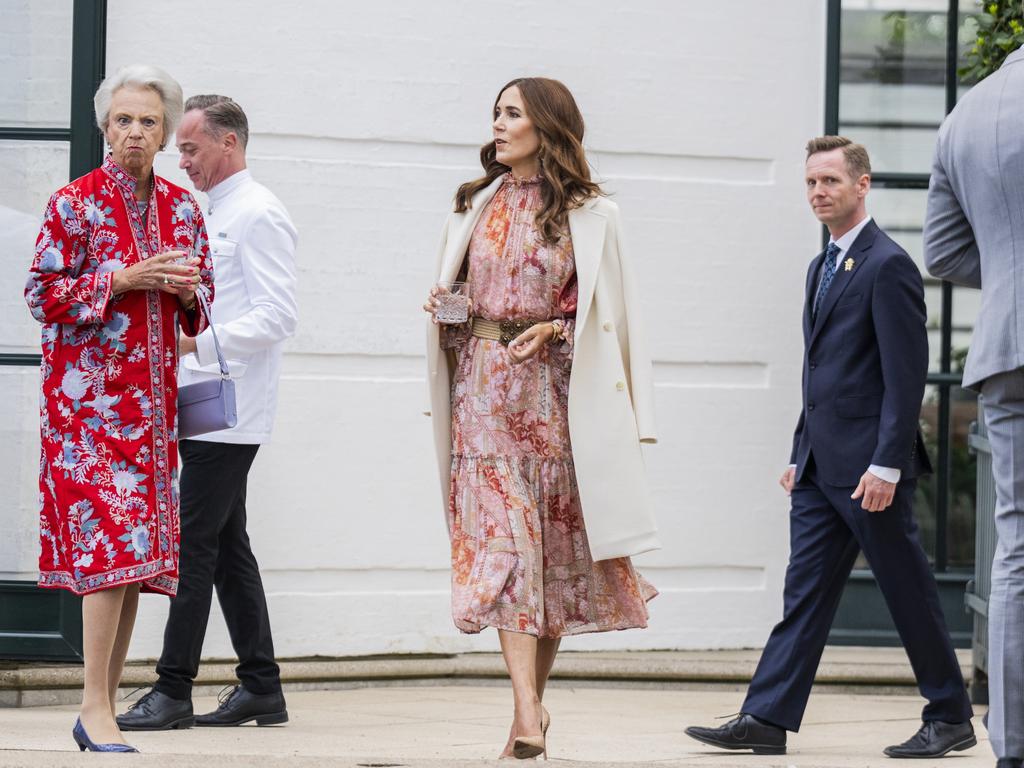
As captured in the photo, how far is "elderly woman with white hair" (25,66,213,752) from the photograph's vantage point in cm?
445

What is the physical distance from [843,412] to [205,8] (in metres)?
2.91

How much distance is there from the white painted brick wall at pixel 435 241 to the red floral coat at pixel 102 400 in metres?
1.91

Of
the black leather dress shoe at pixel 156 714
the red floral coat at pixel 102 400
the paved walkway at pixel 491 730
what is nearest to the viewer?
the red floral coat at pixel 102 400

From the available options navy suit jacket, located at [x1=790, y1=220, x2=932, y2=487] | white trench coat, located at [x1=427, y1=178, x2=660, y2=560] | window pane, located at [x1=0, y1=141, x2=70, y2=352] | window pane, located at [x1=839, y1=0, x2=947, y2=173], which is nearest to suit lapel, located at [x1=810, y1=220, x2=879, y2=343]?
navy suit jacket, located at [x1=790, y1=220, x2=932, y2=487]

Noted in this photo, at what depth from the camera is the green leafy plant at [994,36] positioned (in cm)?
→ 691

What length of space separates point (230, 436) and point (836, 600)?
76.0 inches

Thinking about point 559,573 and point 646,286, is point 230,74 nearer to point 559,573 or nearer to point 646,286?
point 646,286

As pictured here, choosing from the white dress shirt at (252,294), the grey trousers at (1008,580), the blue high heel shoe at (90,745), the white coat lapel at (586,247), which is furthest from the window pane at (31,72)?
the grey trousers at (1008,580)

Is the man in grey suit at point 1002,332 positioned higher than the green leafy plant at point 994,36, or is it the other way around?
the green leafy plant at point 994,36

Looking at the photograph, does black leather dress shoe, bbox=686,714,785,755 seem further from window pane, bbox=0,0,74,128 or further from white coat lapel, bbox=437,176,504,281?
window pane, bbox=0,0,74,128

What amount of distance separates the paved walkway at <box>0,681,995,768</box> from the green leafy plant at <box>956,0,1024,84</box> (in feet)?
8.28

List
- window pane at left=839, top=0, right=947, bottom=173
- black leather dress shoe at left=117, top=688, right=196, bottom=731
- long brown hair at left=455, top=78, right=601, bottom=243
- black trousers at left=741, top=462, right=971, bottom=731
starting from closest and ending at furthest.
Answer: long brown hair at left=455, top=78, right=601, bottom=243
black trousers at left=741, top=462, right=971, bottom=731
black leather dress shoe at left=117, top=688, right=196, bottom=731
window pane at left=839, top=0, right=947, bottom=173

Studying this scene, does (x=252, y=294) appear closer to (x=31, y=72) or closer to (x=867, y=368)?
(x=31, y=72)

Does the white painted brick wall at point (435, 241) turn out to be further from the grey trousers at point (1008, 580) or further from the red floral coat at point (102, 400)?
the grey trousers at point (1008, 580)
